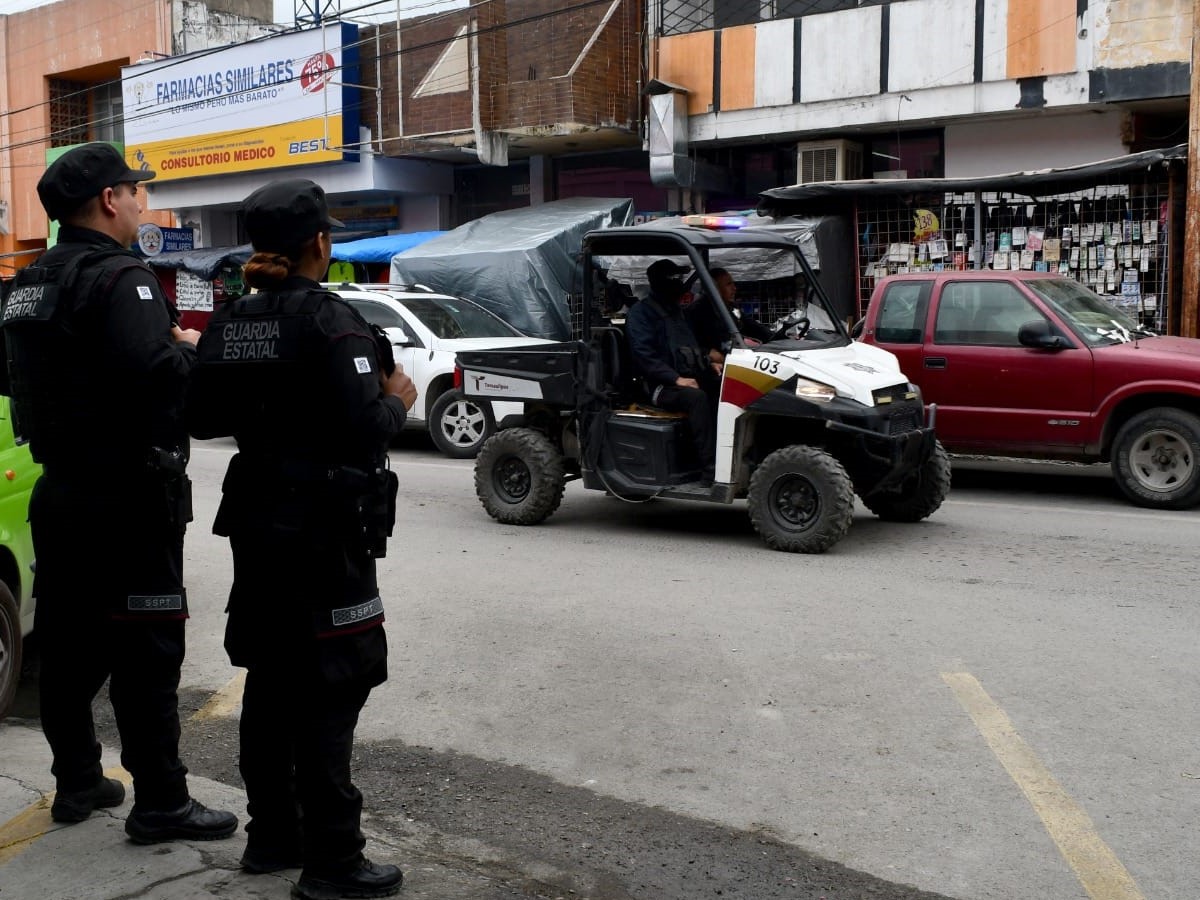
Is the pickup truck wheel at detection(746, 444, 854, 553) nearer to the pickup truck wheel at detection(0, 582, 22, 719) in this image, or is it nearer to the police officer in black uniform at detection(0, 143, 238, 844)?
the pickup truck wheel at detection(0, 582, 22, 719)

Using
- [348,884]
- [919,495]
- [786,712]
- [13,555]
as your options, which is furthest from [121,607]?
[919,495]

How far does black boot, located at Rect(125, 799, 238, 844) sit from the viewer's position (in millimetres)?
3730

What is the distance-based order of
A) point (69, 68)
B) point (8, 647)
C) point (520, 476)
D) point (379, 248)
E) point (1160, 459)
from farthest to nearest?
1. point (69, 68)
2. point (379, 248)
3. point (1160, 459)
4. point (520, 476)
5. point (8, 647)

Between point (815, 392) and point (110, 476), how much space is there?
527 cm

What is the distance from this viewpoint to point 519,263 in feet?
59.5

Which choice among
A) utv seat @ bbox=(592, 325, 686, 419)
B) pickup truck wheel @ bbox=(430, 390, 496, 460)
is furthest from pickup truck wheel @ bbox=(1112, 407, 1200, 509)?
pickup truck wheel @ bbox=(430, 390, 496, 460)

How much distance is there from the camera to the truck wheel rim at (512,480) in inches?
372

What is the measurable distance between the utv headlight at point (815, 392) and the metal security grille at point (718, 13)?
11.6 metres

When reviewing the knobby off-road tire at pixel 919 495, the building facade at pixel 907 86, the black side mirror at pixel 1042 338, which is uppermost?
the building facade at pixel 907 86

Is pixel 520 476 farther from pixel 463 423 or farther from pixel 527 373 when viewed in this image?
pixel 463 423

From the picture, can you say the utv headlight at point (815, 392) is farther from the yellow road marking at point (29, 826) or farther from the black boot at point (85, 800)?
the black boot at point (85, 800)

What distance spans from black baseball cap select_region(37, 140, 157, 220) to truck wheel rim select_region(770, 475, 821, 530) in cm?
522

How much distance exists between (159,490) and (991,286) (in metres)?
8.49

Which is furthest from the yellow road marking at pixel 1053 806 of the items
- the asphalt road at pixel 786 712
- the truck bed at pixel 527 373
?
the truck bed at pixel 527 373
